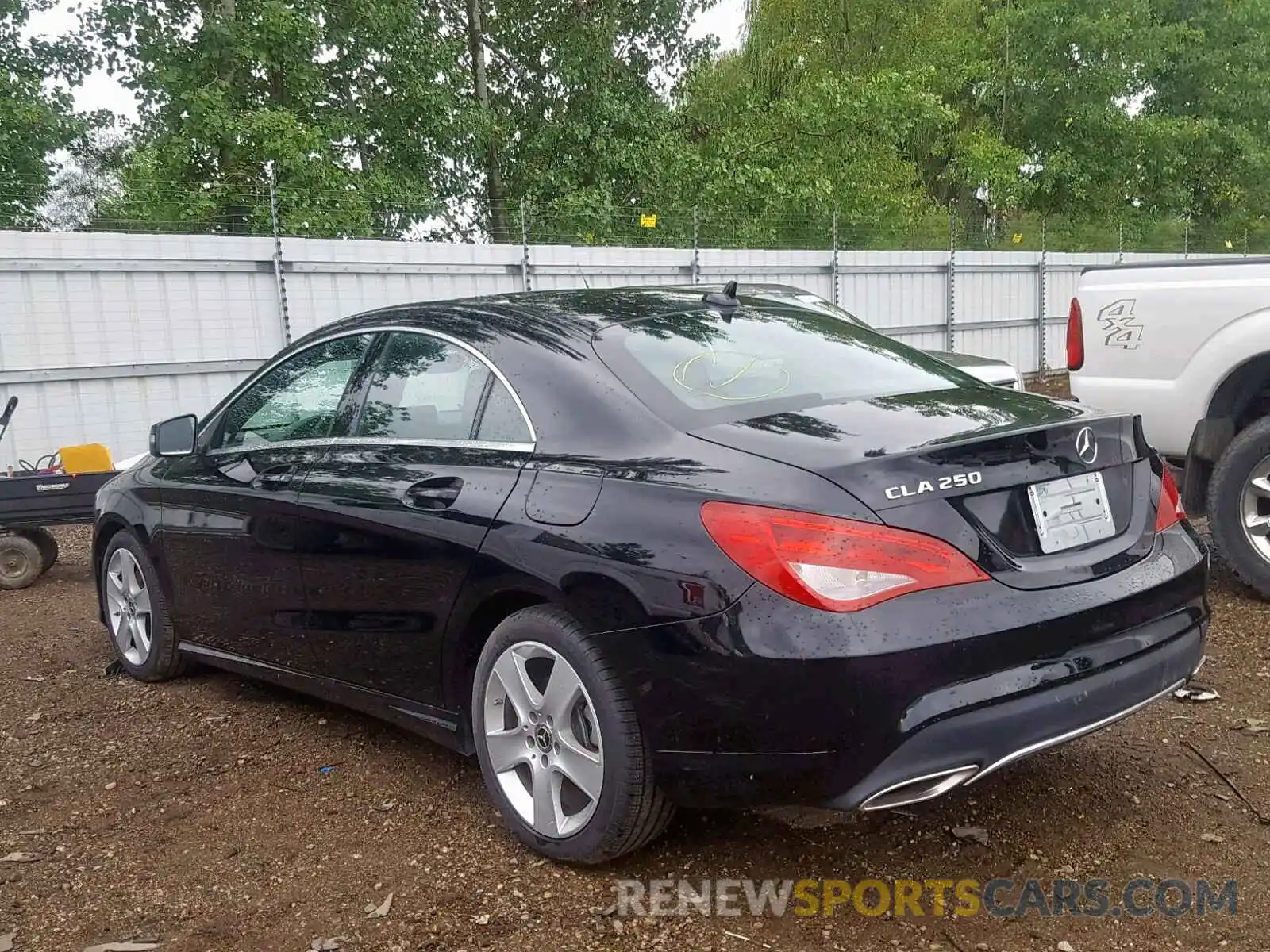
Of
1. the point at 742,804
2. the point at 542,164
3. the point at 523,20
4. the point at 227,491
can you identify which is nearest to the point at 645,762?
the point at 742,804

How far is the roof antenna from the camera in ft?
12.5

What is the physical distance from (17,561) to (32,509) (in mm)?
512

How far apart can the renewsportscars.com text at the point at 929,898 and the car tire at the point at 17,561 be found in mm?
5614

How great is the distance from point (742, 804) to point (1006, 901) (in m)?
0.70

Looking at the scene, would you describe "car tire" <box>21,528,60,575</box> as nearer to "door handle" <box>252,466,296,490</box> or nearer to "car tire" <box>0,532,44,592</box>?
"car tire" <box>0,532,44,592</box>

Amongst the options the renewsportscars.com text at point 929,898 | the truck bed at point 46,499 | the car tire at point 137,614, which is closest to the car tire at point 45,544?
the truck bed at point 46,499

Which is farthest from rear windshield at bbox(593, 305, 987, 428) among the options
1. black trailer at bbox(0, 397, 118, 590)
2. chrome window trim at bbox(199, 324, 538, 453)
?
black trailer at bbox(0, 397, 118, 590)

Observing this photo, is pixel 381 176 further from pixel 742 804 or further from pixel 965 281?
pixel 742 804

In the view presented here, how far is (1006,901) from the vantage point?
9.36 feet

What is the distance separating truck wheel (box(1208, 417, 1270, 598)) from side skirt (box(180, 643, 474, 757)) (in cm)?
374

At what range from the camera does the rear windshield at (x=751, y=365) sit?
319 cm

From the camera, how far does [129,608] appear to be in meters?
5.09

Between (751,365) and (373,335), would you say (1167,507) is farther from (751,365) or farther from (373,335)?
(373,335)

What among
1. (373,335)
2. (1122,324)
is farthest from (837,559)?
(1122,324)
